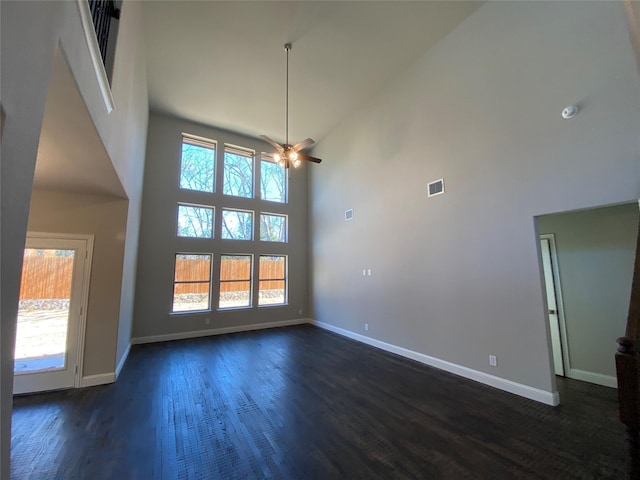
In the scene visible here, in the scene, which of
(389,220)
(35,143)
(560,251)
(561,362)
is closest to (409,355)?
(561,362)

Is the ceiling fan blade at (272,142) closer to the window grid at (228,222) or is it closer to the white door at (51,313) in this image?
the window grid at (228,222)

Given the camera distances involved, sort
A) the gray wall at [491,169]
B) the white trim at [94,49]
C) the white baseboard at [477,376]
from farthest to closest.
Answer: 1. the white baseboard at [477,376]
2. the gray wall at [491,169]
3. the white trim at [94,49]

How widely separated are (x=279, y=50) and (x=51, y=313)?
5109mm

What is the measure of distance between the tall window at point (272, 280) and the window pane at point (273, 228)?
0.52 m

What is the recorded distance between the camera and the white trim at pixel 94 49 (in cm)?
171

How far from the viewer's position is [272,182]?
7875 mm

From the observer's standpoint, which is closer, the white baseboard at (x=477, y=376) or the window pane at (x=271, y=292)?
the white baseboard at (x=477, y=376)

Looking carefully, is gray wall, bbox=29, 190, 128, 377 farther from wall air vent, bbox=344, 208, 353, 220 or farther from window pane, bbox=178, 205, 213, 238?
wall air vent, bbox=344, 208, 353, 220

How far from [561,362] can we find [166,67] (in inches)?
313

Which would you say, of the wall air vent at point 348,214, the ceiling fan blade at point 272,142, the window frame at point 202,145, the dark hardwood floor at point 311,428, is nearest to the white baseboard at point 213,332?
the dark hardwood floor at point 311,428

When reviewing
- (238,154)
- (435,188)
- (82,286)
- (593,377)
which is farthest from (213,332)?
(593,377)

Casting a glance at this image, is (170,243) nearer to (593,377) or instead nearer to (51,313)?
(51,313)

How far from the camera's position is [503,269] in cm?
344

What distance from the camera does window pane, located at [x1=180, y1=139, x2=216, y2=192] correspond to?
6.69 m
